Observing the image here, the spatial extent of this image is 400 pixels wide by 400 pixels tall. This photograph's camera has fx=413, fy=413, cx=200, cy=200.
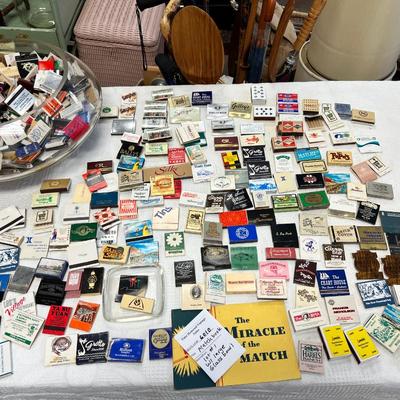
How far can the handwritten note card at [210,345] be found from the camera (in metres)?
0.72

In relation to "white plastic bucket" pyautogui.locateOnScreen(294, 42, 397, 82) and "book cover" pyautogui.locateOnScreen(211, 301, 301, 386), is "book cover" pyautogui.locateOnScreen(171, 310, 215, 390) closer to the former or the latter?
"book cover" pyautogui.locateOnScreen(211, 301, 301, 386)

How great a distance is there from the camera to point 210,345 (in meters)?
0.74

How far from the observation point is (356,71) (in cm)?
140

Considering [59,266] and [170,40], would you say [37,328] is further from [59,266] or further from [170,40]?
[170,40]

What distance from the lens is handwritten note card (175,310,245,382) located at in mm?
721

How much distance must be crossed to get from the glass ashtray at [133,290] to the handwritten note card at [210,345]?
73 mm

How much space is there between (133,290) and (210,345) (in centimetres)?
18

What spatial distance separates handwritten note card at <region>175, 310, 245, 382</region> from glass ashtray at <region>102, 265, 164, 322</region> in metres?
0.07

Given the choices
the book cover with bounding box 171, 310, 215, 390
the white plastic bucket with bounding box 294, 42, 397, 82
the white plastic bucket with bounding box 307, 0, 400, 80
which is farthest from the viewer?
the white plastic bucket with bounding box 294, 42, 397, 82

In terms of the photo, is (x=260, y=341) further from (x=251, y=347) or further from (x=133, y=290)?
(x=133, y=290)

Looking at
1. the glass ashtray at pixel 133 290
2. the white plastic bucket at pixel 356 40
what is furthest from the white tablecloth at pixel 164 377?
the white plastic bucket at pixel 356 40

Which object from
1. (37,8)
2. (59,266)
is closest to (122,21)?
(37,8)

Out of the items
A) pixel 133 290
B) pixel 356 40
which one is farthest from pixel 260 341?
pixel 356 40

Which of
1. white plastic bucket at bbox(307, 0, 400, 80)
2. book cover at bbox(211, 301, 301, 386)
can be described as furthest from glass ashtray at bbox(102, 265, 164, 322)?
white plastic bucket at bbox(307, 0, 400, 80)
